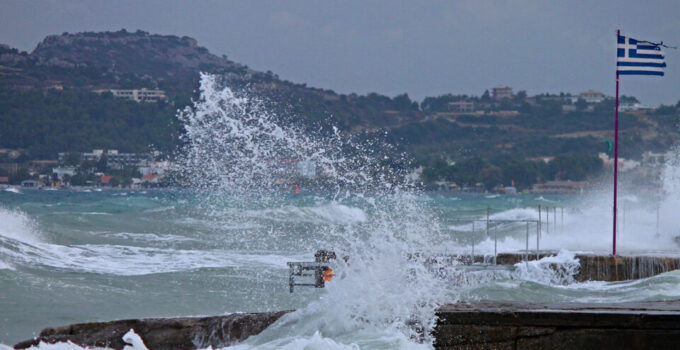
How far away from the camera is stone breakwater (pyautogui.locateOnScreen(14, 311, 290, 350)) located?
813cm

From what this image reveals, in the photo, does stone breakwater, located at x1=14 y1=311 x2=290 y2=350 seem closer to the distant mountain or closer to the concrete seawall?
the concrete seawall

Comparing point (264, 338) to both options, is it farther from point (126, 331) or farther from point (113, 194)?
point (113, 194)

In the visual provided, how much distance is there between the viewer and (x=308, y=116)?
84312mm

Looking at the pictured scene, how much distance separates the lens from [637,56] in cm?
1720

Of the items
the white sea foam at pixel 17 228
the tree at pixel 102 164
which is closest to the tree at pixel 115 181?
the tree at pixel 102 164

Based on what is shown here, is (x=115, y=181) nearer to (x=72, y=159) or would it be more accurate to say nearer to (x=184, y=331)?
(x=72, y=159)

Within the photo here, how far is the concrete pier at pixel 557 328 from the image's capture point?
6.93m

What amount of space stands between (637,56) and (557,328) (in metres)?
11.4

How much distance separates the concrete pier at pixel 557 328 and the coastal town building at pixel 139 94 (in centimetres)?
8736

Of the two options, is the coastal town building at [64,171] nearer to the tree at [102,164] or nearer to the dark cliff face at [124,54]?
the tree at [102,164]

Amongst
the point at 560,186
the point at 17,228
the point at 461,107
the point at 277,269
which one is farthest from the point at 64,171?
the point at 461,107

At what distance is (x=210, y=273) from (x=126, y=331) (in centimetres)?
1127

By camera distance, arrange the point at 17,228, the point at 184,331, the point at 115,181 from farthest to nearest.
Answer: the point at 115,181, the point at 17,228, the point at 184,331

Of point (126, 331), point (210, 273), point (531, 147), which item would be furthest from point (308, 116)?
point (126, 331)
